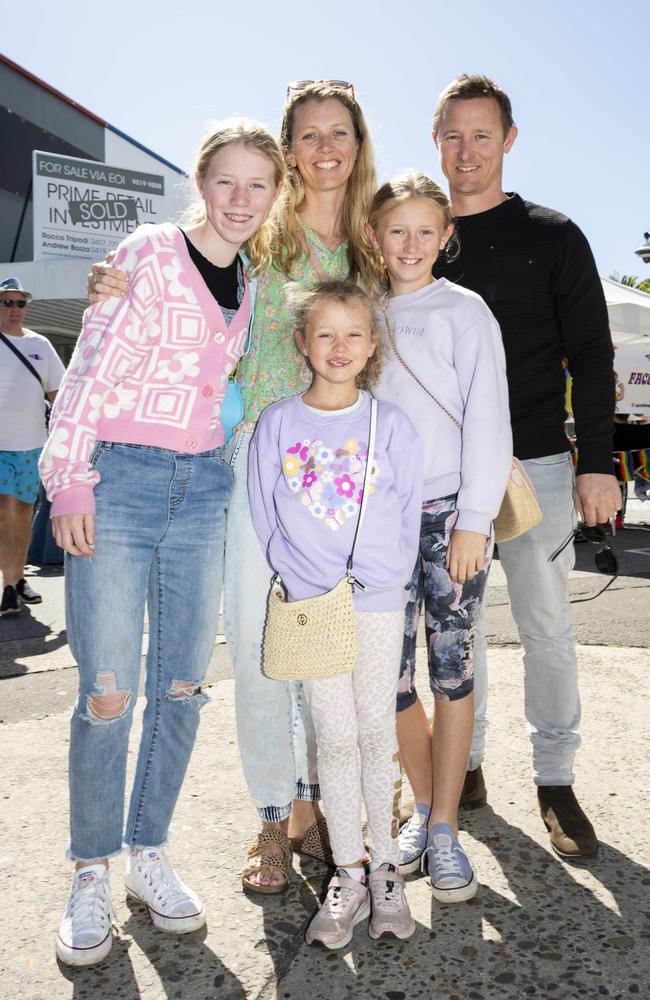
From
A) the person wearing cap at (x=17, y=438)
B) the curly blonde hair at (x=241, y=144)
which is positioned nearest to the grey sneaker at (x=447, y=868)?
the curly blonde hair at (x=241, y=144)

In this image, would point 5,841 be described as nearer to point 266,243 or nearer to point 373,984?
point 373,984

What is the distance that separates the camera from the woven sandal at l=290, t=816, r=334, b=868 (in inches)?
109

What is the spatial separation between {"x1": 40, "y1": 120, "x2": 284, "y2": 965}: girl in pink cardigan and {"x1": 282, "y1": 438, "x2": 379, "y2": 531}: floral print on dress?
27 cm

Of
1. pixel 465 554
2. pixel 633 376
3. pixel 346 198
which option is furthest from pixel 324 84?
pixel 633 376

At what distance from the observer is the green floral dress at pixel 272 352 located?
2.64 metres

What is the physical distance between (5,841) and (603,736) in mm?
2443

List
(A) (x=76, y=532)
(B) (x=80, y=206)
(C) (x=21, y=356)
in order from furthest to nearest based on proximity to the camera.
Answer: (B) (x=80, y=206)
(C) (x=21, y=356)
(A) (x=76, y=532)

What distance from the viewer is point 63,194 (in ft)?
61.8

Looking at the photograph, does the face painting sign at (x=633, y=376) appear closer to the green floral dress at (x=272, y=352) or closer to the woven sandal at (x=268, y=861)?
the green floral dress at (x=272, y=352)

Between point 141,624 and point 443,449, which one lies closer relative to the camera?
point 141,624

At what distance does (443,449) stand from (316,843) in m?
1.39

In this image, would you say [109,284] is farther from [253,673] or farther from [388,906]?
[388,906]

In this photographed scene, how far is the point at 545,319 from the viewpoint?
3.00 metres

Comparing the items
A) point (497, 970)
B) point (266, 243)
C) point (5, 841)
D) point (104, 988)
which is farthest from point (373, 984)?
point (266, 243)
